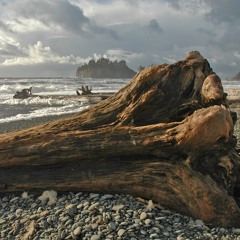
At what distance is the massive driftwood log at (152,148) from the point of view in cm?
528

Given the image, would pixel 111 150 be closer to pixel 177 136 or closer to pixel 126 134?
pixel 126 134

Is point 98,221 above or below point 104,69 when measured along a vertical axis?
below

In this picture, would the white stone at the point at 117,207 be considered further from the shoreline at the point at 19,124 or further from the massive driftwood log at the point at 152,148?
the shoreline at the point at 19,124

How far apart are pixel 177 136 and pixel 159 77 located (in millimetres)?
1441

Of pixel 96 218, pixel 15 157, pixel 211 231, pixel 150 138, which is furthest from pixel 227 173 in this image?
pixel 15 157

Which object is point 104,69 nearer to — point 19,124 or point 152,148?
point 19,124

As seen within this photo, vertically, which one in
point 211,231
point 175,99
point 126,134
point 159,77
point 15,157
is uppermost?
point 159,77

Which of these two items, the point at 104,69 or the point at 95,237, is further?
the point at 104,69

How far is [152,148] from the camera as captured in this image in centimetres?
571

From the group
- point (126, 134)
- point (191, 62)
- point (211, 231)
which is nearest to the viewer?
point (211, 231)

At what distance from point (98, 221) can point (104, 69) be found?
139 meters

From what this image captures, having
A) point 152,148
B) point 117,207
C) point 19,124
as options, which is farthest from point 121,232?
point 19,124

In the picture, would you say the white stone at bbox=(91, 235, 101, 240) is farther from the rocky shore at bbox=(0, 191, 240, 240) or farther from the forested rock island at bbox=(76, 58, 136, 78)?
the forested rock island at bbox=(76, 58, 136, 78)

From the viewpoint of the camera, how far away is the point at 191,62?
6457 millimetres
